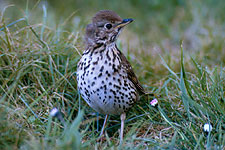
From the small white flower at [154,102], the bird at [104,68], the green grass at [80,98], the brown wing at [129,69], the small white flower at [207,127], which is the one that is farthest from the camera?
the small white flower at [154,102]

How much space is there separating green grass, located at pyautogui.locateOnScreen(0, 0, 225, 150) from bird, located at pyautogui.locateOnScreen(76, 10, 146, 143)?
0.31m

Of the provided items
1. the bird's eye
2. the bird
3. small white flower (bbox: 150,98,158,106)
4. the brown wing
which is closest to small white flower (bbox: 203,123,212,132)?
small white flower (bbox: 150,98,158,106)

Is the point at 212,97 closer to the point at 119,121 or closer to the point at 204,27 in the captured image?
the point at 119,121

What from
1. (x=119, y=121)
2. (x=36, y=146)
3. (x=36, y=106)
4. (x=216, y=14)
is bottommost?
(x=119, y=121)

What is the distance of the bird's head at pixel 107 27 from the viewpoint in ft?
12.3

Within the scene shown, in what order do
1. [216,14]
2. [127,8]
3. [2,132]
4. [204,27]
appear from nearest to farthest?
1. [2,132]
2. [204,27]
3. [216,14]
4. [127,8]

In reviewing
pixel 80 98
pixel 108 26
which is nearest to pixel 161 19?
pixel 80 98

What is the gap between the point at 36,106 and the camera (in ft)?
13.5

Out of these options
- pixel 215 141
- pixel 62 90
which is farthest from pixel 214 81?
pixel 62 90

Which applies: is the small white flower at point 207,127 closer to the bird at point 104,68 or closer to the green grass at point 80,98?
the green grass at point 80,98

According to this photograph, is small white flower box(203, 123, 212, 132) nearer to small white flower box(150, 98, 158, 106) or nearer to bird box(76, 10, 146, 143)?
small white flower box(150, 98, 158, 106)

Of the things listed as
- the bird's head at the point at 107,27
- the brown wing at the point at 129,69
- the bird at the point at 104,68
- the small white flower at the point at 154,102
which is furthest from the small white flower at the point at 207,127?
the bird's head at the point at 107,27

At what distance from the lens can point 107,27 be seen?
378 centimetres

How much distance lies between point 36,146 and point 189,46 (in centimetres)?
506
